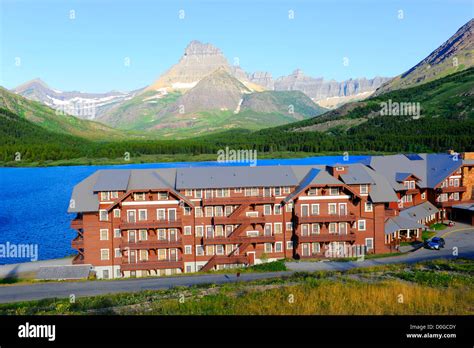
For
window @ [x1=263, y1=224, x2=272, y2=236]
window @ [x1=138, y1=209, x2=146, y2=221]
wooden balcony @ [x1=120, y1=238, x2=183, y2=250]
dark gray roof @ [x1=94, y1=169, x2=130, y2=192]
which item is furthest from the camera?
window @ [x1=263, y1=224, x2=272, y2=236]

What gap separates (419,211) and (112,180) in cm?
4460

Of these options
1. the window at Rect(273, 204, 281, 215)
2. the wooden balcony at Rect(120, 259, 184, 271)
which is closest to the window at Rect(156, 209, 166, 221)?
the wooden balcony at Rect(120, 259, 184, 271)

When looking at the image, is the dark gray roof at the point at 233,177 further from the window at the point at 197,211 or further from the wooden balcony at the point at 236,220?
the wooden balcony at the point at 236,220

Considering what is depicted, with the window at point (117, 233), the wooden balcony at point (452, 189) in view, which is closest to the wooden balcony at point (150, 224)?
the window at point (117, 233)

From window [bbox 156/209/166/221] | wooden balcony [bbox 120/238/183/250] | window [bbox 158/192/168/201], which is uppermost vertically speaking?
window [bbox 158/192/168/201]

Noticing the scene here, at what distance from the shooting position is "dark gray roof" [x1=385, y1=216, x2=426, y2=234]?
5786 centimetres

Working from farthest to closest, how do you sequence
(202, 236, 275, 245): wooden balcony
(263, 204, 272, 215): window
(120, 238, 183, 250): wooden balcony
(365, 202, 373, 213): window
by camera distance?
(365, 202, 373, 213): window → (263, 204, 272, 215): window → (202, 236, 275, 245): wooden balcony → (120, 238, 183, 250): wooden balcony

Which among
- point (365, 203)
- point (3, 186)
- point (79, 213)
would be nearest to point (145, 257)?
point (79, 213)

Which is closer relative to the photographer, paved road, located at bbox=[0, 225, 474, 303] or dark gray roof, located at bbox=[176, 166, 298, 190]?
paved road, located at bbox=[0, 225, 474, 303]

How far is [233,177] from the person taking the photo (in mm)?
54469

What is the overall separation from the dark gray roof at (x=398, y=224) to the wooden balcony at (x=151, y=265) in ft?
86.8

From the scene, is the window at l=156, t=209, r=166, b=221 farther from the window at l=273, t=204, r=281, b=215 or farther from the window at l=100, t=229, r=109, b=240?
the window at l=273, t=204, r=281, b=215

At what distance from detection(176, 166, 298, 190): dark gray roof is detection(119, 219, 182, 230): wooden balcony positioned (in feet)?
13.2

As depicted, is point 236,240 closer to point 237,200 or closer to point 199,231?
point 199,231
